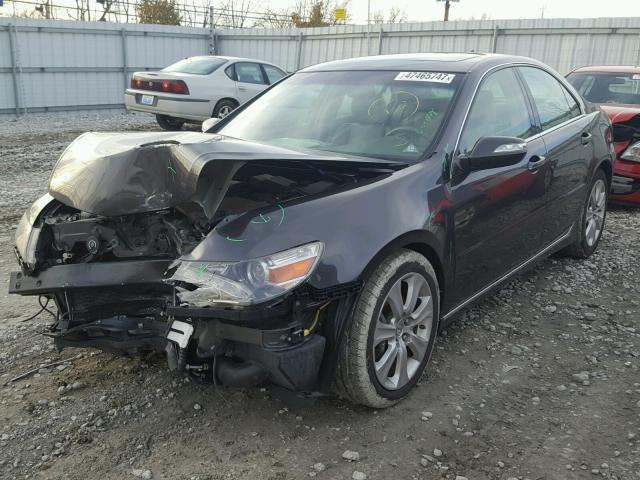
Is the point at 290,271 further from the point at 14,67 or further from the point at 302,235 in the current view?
the point at 14,67

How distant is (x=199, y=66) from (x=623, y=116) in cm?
846

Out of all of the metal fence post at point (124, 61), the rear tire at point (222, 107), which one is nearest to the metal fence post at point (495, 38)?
the rear tire at point (222, 107)

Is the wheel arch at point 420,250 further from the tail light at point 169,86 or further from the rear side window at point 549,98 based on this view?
the tail light at point 169,86

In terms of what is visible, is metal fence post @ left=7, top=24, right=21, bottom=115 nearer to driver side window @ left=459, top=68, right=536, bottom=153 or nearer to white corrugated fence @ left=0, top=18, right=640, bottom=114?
white corrugated fence @ left=0, top=18, right=640, bottom=114

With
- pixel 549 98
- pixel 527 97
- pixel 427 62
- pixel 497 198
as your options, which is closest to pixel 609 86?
pixel 549 98

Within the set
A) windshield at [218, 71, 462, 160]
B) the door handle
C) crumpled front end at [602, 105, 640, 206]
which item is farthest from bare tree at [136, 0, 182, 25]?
the door handle

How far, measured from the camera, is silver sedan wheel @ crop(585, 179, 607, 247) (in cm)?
495

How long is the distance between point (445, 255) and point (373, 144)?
2.48 feet

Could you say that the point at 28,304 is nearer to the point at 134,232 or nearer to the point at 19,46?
the point at 134,232

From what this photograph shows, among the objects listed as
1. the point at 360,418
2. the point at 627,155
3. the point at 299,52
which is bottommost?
the point at 360,418

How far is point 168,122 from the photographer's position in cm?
1238

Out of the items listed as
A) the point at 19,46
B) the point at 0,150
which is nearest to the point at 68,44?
the point at 19,46

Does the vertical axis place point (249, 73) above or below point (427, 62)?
below

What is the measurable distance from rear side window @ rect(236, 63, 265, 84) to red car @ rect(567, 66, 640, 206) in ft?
23.7
